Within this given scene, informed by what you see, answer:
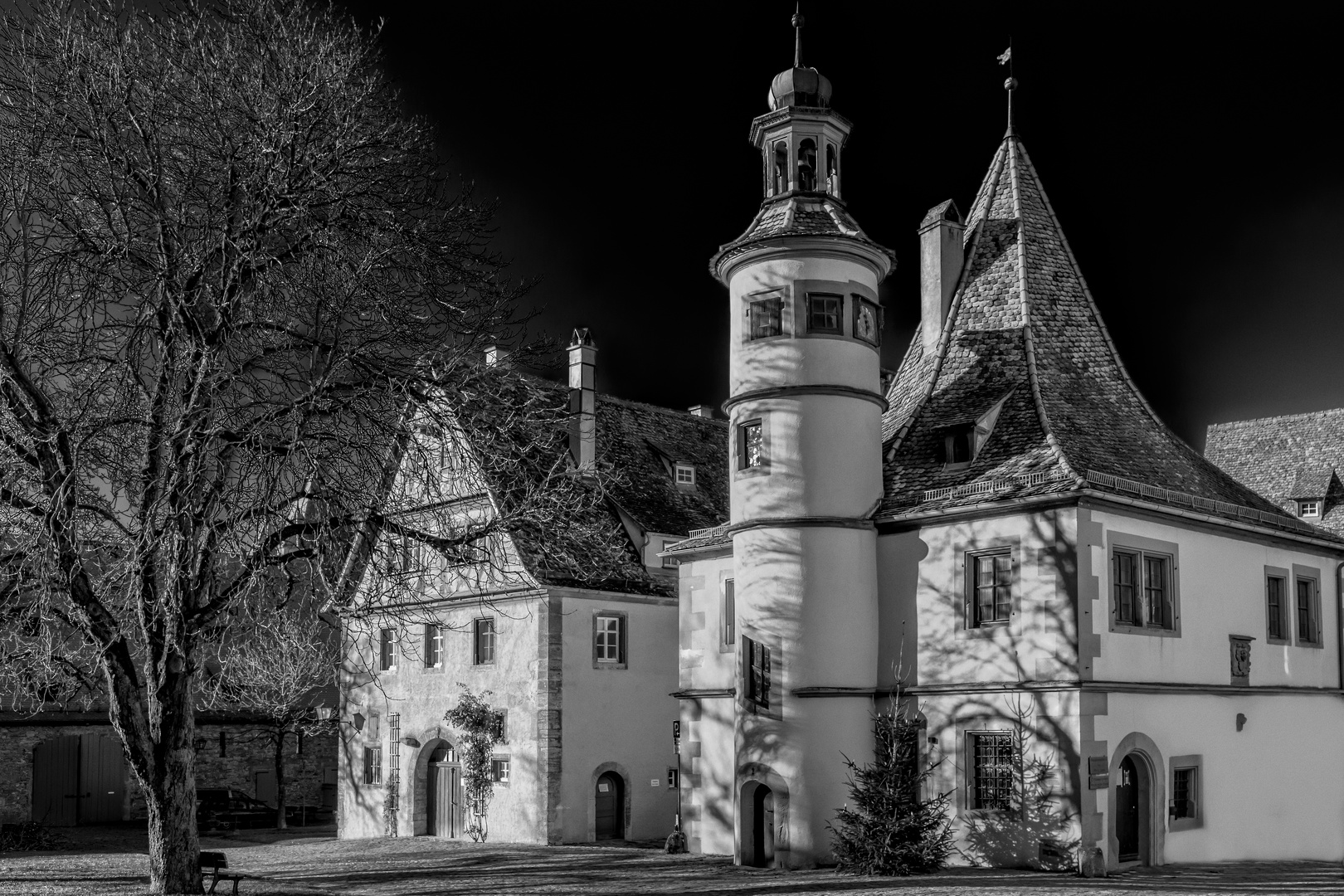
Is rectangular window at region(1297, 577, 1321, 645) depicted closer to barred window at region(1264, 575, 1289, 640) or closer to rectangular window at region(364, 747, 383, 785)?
barred window at region(1264, 575, 1289, 640)

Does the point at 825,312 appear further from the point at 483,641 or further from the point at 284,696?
the point at 284,696

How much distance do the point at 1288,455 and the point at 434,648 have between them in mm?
29501

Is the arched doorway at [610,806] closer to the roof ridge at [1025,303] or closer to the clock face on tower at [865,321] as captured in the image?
the clock face on tower at [865,321]

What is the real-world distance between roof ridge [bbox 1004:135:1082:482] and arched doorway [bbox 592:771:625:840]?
1434cm

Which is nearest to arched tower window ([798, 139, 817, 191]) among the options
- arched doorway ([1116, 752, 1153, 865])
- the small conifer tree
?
the small conifer tree

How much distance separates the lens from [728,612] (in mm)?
27438

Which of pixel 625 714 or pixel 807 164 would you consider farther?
pixel 625 714

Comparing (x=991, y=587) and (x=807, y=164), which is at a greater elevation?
(x=807, y=164)

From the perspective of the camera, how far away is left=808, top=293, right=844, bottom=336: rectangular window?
24.2 metres

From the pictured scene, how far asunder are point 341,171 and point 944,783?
44.1 feet

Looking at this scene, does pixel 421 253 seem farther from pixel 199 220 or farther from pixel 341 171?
pixel 199 220

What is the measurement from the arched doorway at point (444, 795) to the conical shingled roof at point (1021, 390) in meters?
14.5

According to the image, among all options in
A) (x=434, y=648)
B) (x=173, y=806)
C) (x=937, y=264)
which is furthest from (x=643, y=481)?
(x=173, y=806)

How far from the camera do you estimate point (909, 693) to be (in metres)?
23.4
